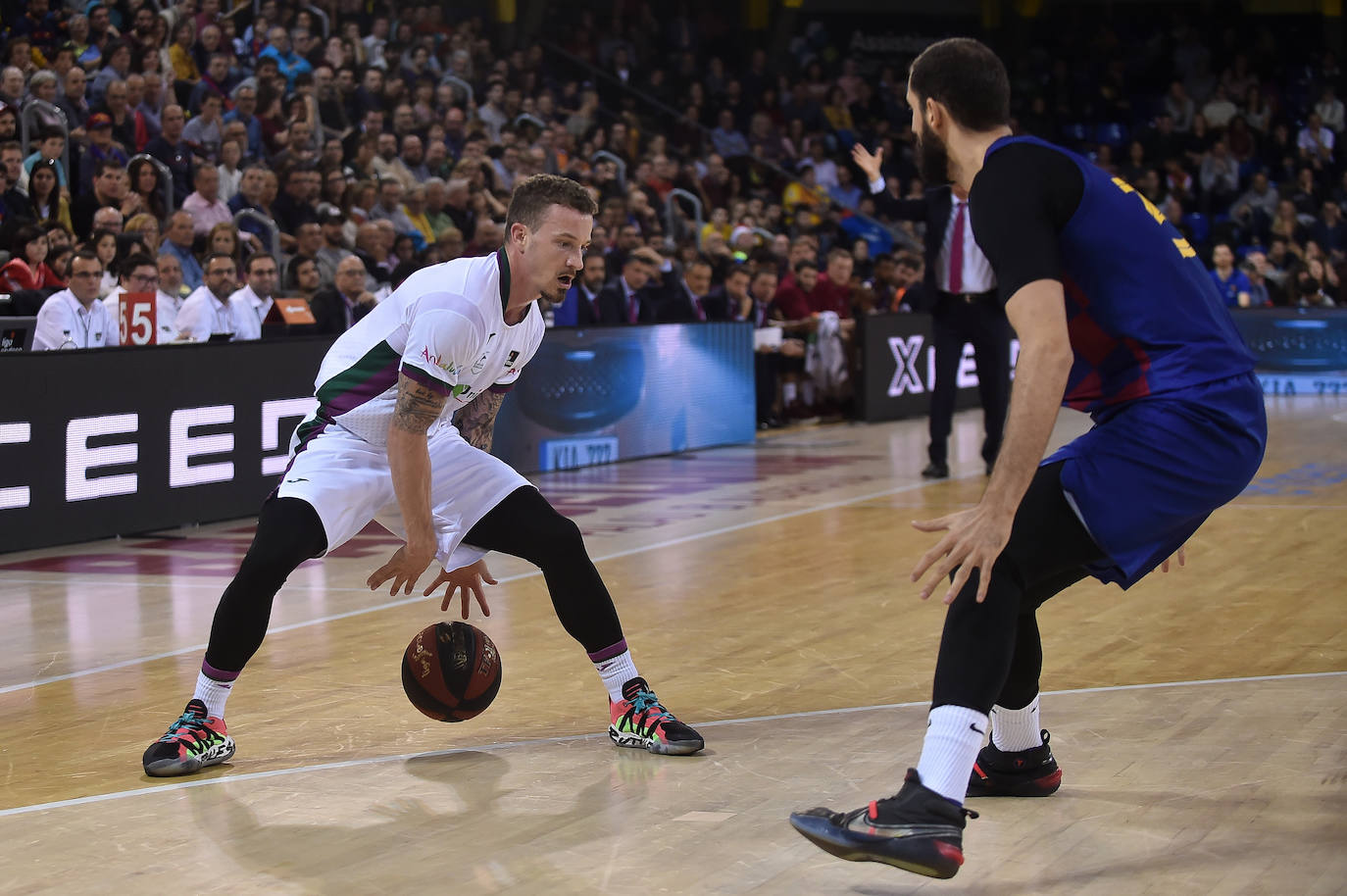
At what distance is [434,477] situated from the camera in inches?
203

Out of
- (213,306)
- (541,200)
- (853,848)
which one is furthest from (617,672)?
(213,306)

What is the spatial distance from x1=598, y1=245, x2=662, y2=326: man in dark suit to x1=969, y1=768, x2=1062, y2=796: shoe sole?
1041 centimetres

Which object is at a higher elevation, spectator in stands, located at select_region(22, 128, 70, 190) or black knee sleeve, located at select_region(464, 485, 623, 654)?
spectator in stands, located at select_region(22, 128, 70, 190)

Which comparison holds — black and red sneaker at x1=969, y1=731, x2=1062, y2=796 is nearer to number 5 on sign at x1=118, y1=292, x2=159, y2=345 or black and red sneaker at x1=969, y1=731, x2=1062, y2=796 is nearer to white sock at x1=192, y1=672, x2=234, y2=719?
white sock at x1=192, y1=672, x2=234, y2=719

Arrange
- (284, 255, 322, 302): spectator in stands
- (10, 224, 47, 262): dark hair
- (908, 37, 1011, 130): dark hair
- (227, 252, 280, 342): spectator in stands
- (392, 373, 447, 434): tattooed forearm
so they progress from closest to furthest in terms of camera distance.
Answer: (908, 37, 1011, 130): dark hair → (392, 373, 447, 434): tattooed forearm → (10, 224, 47, 262): dark hair → (227, 252, 280, 342): spectator in stands → (284, 255, 322, 302): spectator in stands

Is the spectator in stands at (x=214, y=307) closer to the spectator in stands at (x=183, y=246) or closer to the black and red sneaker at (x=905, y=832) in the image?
the spectator in stands at (x=183, y=246)

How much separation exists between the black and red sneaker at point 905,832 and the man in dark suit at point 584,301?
34.7 feet

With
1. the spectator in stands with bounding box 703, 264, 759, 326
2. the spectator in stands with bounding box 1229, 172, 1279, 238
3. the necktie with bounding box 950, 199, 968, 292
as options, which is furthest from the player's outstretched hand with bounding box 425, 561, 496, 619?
the spectator in stands with bounding box 1229, 172, 1279, 238

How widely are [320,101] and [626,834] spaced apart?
14471 millimetres

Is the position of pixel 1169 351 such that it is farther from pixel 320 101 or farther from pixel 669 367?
→ pixel 320 101

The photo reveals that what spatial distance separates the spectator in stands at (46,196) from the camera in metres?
12.8

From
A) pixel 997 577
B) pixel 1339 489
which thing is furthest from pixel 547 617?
pixel 1339 489

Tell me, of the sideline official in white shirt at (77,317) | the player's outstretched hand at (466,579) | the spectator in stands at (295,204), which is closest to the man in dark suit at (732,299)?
the spectator in stands at (295,204)

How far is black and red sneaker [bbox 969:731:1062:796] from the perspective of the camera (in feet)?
14.7
